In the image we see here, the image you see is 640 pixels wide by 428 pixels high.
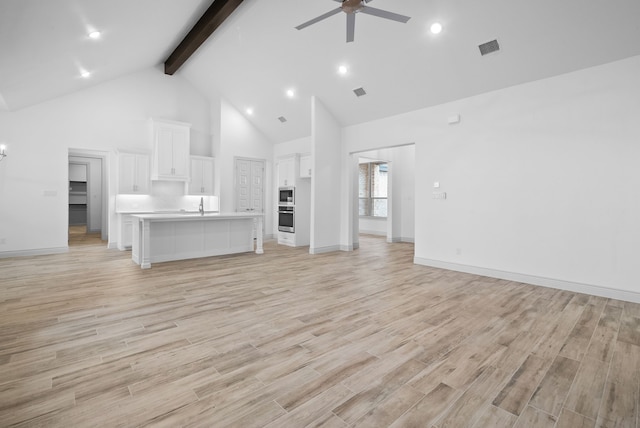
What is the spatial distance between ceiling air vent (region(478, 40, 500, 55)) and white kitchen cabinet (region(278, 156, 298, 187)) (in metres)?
4.65

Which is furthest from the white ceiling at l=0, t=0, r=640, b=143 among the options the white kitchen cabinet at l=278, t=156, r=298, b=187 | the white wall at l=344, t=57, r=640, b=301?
the white kitchen cabinet at l=278, t=156, r=298, b=187

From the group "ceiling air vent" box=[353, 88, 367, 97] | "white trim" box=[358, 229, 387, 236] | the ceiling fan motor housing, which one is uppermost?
"ceiling air vent" box=[353, 88, 367, 97]

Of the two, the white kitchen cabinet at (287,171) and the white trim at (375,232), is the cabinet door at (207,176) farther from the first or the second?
the white trim at (375,232)

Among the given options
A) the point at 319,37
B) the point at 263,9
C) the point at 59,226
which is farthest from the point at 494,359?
the point at 59,226

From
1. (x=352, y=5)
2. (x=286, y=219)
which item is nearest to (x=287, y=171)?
(x=286, y=219)

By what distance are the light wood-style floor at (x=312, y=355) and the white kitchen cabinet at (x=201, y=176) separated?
418 centimetres

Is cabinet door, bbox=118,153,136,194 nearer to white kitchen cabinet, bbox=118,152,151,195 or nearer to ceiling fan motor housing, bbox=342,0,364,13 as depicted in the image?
white kitchen cabinet, bbox=118,152,151,195

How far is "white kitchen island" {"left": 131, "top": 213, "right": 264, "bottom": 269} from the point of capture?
533cm

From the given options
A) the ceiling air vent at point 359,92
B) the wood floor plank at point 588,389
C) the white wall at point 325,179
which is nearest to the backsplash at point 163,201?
the white wall at point 325,179

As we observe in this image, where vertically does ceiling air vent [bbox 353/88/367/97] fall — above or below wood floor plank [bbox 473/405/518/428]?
above

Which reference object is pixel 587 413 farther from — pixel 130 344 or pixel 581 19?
pixel 581 19

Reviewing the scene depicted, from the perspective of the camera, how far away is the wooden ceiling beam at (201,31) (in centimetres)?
523

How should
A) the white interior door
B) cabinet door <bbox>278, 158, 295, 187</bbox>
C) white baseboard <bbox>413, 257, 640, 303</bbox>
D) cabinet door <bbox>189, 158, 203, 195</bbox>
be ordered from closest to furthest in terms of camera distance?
white baseboard <bbox>413, 257, 640, 303</bbox> → cabinet door <bbox>278, 158, 295, 187</bbox> → cabinet door <bbox>189, 158, 203, 195</bbox> → the white interior door

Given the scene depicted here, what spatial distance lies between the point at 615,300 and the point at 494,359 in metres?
2.69
